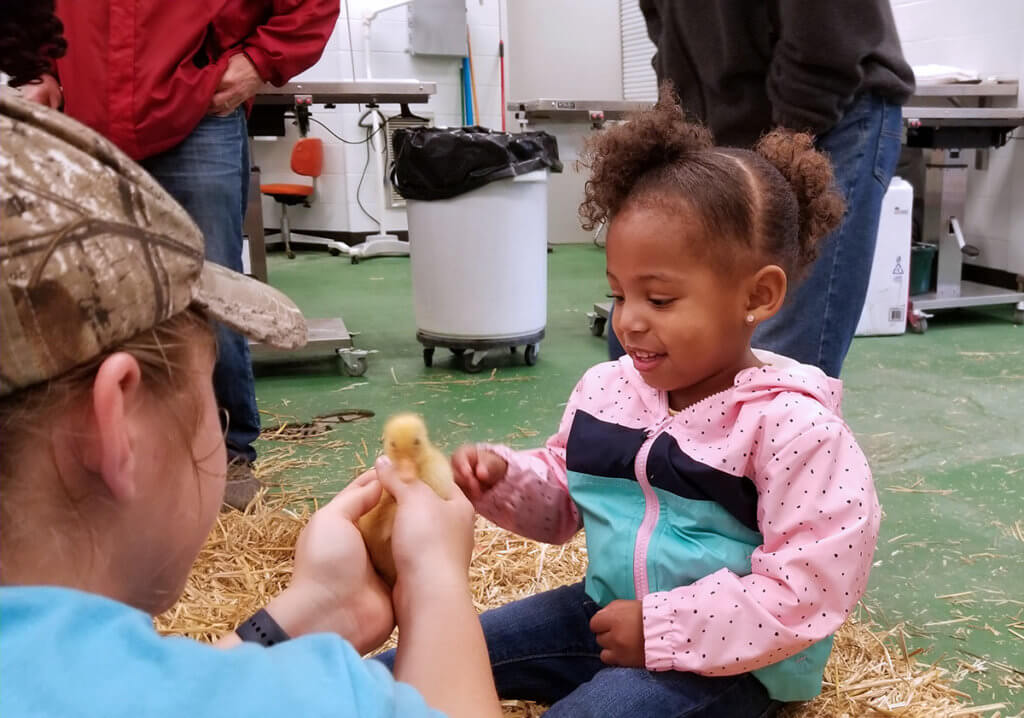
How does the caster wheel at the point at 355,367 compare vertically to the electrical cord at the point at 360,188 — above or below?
below

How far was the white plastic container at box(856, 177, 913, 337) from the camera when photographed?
4.25m

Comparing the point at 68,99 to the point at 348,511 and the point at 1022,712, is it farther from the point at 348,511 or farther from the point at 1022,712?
the point at 1022,712

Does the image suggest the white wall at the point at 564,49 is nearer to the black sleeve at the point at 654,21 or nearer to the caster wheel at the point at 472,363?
the caster wheel at the point at 472,363

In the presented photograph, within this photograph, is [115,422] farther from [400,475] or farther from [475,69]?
[475,69]

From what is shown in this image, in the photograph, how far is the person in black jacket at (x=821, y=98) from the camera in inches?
63.9

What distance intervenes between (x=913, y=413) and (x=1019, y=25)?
105 inches

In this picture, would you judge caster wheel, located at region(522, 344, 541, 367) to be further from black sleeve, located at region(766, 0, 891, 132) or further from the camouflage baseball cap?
the camouflage baseball cap

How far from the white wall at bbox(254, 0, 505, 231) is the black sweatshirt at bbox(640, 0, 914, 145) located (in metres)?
5.76

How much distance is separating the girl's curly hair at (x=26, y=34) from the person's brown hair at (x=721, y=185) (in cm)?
70

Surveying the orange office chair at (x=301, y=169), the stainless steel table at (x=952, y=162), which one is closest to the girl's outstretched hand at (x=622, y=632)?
the stainless steel table at (x=952, y=162)

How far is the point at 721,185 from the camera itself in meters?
1.17

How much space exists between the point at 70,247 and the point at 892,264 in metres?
4.26

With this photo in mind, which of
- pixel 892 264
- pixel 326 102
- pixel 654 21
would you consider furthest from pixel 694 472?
pixel 892 264

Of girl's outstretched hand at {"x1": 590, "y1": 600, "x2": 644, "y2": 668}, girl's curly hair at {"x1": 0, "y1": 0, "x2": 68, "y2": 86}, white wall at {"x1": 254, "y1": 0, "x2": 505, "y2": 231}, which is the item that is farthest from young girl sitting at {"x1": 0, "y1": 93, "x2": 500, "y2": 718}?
white wall at {"x1": 254, "y1": 0, "x2": 505, "y2": 231}
